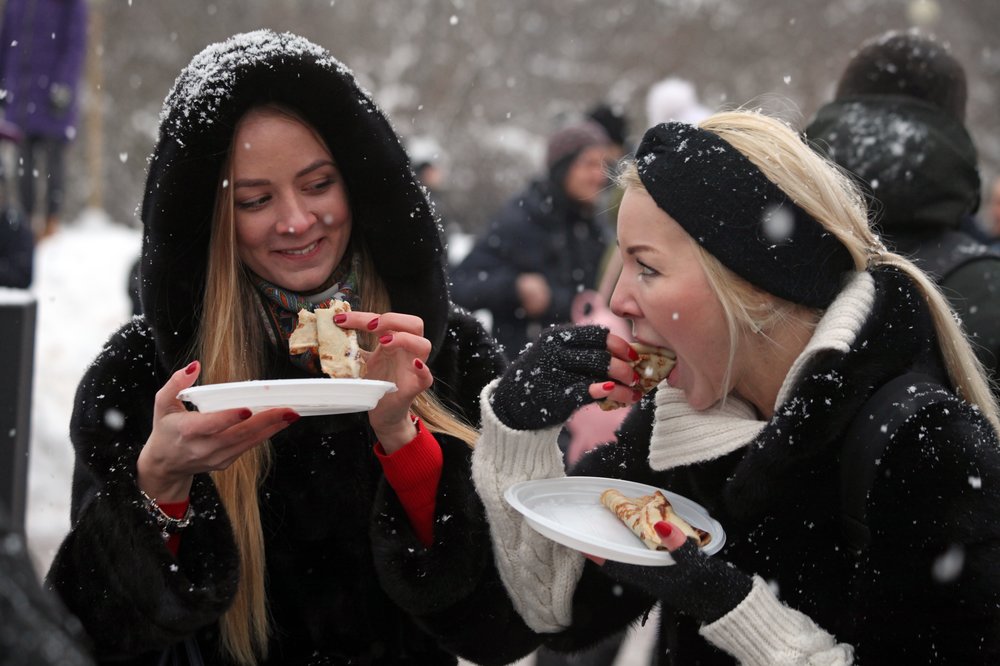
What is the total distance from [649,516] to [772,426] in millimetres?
346

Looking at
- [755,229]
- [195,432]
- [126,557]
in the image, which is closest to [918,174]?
[755,229]

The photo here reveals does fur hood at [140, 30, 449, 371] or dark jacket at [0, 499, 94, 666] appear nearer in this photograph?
dark jacket at [0, 499, 94, 666]

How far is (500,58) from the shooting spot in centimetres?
2131

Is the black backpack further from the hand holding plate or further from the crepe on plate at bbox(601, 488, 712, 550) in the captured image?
the hand holding plate

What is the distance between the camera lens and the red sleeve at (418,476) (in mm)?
2576

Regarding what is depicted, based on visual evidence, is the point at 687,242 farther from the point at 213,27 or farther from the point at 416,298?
the point at 213,27

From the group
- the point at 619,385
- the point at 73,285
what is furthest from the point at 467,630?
the point at 73,285

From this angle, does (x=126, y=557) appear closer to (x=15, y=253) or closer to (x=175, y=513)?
(x=175, y=513)

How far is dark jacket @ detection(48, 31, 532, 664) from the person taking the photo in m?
2.51

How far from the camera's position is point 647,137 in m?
2.53

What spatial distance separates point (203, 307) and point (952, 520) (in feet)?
6.39

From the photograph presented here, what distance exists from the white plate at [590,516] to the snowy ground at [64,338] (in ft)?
10.2

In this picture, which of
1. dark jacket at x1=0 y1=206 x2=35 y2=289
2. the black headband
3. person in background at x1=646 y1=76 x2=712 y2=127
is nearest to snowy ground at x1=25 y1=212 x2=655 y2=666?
dark jacket at x1=0 y1=206 x2=35 y2=289

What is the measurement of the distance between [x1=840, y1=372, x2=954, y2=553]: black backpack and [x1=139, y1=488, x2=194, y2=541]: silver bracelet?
1548 millimetres
